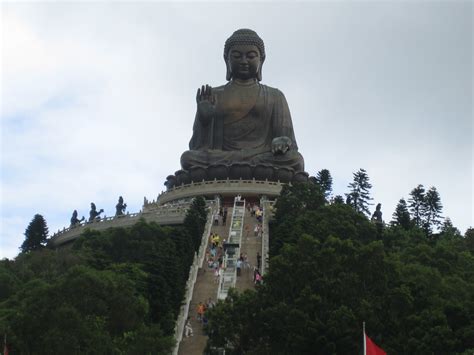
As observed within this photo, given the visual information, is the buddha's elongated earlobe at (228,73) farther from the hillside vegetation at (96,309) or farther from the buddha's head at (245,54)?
the hillside vegetation at (96,309)

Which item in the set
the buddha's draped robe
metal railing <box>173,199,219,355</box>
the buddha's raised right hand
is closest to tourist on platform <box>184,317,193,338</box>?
metal railing <box>173,199,219,355</box>

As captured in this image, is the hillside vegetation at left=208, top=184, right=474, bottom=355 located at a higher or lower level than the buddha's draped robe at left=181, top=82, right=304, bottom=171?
lower

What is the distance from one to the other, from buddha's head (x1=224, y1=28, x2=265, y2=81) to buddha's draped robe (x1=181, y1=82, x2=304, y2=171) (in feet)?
2.16

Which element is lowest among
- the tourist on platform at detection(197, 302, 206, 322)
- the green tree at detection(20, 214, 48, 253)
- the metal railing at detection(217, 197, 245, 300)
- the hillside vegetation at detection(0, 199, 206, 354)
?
the hillside vegetation at detection(0, 199, 206, 354)

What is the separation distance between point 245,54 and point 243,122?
345 cm

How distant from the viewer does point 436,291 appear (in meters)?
19.0

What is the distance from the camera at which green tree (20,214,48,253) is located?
34.8 meters

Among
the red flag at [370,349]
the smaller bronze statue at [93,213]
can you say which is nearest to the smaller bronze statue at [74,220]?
the smaller bronze statue at [93,213]

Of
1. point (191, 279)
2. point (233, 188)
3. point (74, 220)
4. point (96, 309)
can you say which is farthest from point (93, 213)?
point (96, 309)

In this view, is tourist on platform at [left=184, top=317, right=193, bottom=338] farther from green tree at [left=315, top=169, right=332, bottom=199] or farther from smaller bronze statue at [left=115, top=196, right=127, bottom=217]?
green tree at [left=315, top=169, right=332, bottom=199]

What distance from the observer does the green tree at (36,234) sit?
114 feet

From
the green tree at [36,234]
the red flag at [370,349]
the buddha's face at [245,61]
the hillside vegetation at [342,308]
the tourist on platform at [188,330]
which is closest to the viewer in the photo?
the red flag at [370,349]

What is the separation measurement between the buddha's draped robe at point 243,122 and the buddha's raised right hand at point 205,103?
28 centimetres

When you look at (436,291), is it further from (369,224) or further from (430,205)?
(430,205)
